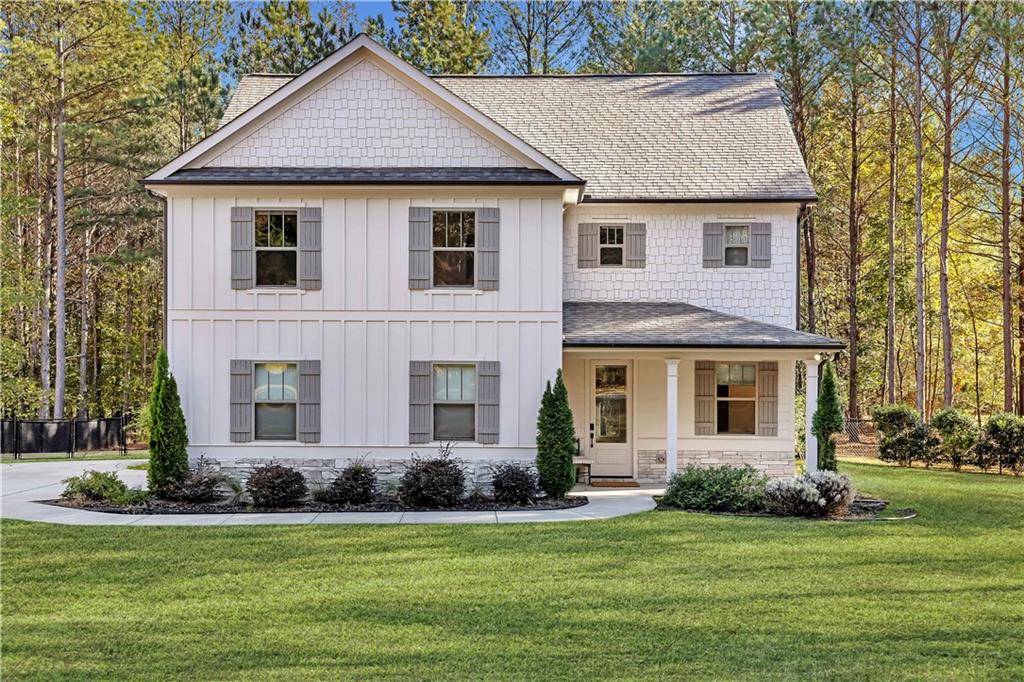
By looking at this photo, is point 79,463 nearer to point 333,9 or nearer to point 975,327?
point 333,9

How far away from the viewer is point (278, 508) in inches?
611

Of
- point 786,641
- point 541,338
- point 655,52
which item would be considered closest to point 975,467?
point 541,338

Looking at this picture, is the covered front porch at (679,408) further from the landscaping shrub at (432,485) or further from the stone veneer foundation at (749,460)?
the landscaping shrub at (432,485)

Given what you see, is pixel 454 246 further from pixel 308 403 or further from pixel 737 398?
pixel 737 398

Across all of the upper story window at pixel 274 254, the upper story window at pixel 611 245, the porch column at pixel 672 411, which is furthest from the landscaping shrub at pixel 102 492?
the upper story window at pixel 611 245

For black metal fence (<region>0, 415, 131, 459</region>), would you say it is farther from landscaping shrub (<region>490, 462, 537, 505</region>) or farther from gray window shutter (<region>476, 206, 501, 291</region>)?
landscaping shrub (<region>490, 462, 537, 505</region>)

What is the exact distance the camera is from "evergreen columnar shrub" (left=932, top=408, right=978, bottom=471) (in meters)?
23.0

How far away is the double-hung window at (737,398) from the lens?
18.9 metres

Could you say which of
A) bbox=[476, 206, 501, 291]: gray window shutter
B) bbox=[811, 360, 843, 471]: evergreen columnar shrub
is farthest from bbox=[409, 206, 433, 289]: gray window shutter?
bbox=[811, 360, 843, 471]: evergreen columnar shrub

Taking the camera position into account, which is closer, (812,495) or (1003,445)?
(812,495)

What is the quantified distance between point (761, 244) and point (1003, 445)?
326 inches

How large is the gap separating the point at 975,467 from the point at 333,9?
81.9 feet

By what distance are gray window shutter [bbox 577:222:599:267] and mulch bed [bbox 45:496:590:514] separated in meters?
5.34

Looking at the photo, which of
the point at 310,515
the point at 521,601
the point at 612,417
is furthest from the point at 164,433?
the point at 521,601
